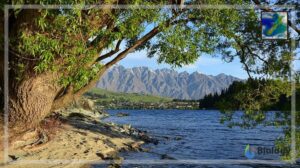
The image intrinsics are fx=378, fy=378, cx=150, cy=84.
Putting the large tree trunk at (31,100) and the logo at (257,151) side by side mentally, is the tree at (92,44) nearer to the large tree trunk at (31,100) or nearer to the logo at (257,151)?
the large tree trunk at (31,100)

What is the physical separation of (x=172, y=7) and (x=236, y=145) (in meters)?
26.7

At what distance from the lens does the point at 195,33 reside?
19.6 meters

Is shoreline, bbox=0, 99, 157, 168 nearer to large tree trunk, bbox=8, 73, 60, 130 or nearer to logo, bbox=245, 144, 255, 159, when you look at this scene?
large tree trunk, bbox=8, 73, 60, 130

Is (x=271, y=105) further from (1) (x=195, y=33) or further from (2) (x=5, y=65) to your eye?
(2) (x=5, y=65)

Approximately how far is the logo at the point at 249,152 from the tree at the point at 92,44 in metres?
13.5

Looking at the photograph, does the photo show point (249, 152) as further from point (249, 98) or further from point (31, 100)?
point (31, 100)

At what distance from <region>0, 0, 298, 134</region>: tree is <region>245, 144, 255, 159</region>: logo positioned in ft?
44.2

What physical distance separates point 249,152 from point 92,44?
77.9 feet

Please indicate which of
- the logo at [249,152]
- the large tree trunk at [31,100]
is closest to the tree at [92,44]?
the large tree trunk at [31,100]

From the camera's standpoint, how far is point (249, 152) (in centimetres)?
3550

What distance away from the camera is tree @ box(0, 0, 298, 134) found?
1416cm

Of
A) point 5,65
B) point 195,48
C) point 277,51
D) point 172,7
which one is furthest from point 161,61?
point 5,65

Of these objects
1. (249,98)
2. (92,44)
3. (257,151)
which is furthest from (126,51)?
(257,151)

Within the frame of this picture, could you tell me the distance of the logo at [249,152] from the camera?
32.7 meters
